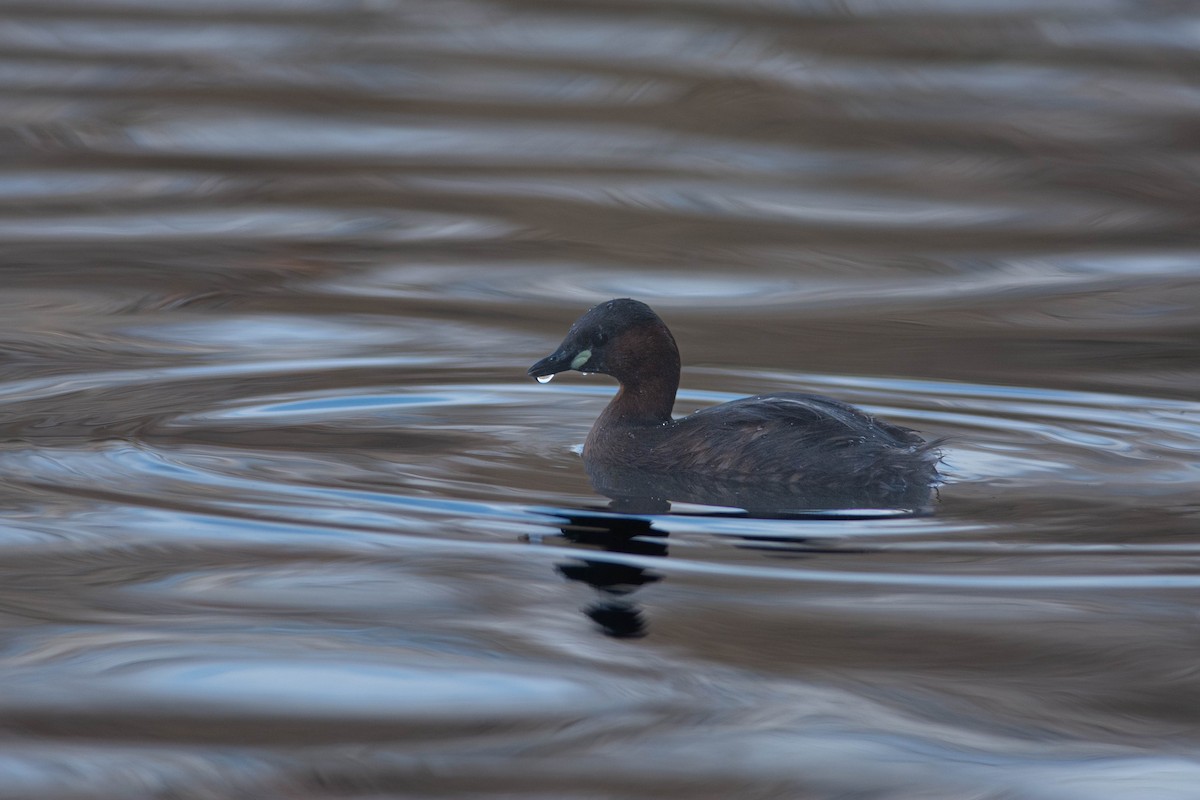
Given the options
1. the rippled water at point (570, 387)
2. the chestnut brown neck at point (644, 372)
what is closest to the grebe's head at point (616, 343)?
the chestnut brown neck at point (644, 372)

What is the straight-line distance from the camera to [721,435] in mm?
6816

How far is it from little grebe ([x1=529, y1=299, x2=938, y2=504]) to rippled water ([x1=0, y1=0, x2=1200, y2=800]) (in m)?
0.29

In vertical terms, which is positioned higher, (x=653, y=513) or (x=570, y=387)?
(x=570, y=387)

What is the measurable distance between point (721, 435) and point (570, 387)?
192cm

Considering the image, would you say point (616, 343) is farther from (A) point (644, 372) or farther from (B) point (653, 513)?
(B) point (653, 513)

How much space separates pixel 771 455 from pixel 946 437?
1018 mm

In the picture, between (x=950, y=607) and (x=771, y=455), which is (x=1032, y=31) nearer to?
(x=771, y=455)

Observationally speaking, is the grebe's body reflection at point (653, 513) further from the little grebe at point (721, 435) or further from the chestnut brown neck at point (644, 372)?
the chestnut brown neck at point (644, 372)

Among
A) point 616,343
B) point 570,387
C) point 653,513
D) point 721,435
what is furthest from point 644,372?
point 570,387

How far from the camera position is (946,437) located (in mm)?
7359

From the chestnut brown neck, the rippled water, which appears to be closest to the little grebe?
the chestnut brown neck

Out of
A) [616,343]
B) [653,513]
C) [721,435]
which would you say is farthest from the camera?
[616,343]

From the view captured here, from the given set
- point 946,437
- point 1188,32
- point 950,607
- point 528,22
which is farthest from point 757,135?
point 950,607

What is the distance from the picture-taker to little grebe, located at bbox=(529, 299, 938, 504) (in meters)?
6.58
